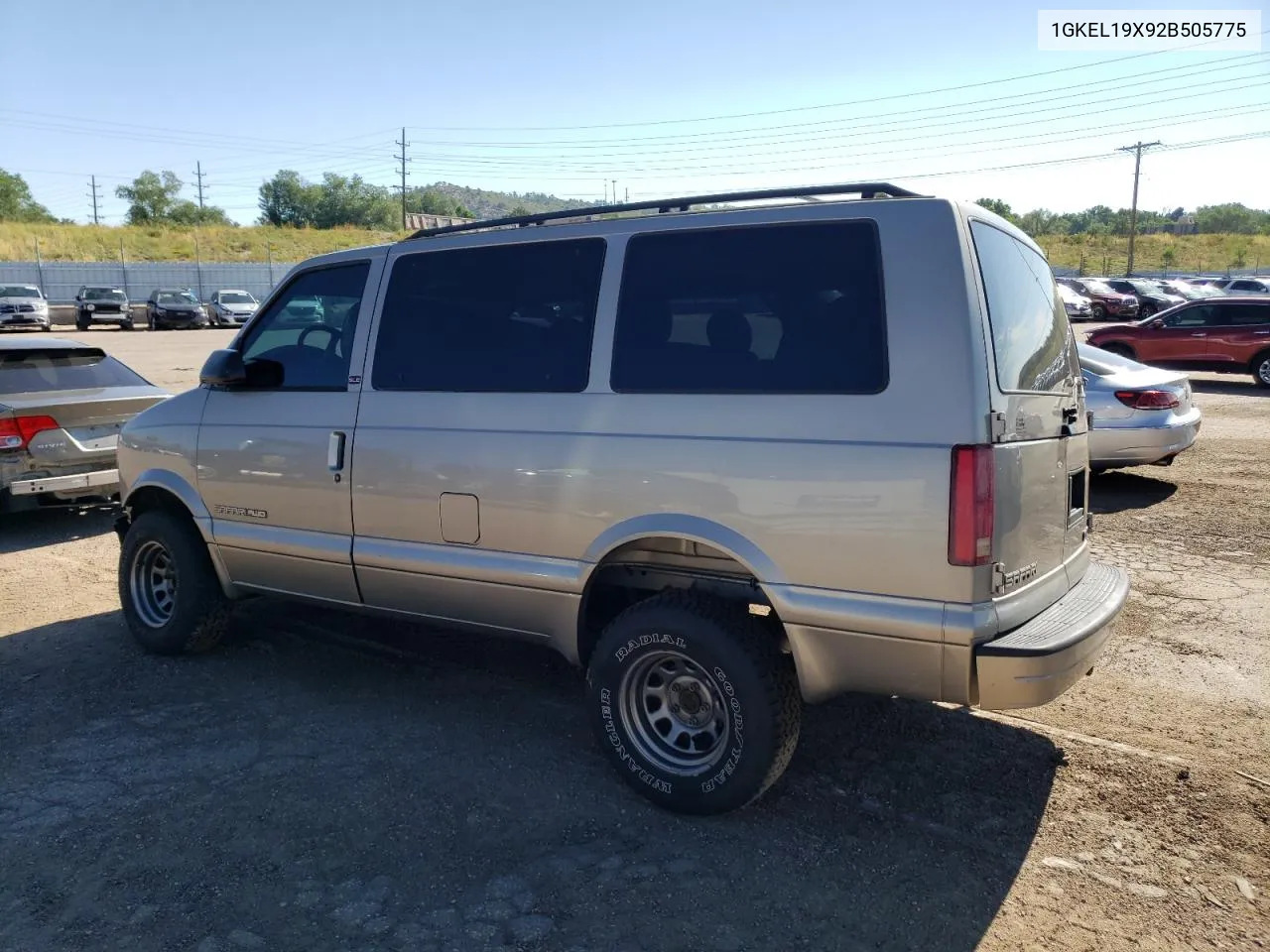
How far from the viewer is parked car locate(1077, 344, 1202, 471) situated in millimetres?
9305

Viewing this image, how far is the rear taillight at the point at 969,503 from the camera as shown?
3.09 meters

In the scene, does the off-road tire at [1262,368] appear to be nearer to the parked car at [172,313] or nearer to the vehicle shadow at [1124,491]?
the vehicle shadow at [1124,491]

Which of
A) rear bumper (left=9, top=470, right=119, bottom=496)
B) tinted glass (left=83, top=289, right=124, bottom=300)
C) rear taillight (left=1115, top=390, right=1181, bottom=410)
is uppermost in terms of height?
tinted glass (left=83, top=289, right=124, bottom=300)

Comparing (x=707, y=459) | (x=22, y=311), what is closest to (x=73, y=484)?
(x=707, y=459)

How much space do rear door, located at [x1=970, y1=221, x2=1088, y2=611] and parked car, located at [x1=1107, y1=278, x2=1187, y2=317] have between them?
40.7 metres

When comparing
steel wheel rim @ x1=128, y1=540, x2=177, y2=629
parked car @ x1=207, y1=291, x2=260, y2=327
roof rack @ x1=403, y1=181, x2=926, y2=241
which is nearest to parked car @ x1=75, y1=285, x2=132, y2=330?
parked car @ x1=207, y1=291, x2=260, y2=327

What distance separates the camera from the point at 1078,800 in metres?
3.79

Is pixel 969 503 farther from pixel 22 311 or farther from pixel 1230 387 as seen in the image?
pixel 22 311

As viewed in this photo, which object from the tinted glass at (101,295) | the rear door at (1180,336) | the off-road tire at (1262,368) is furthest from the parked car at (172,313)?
the off-road tire at (1262,368)

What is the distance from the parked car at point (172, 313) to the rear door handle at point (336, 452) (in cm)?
3989

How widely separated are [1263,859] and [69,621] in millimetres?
6331

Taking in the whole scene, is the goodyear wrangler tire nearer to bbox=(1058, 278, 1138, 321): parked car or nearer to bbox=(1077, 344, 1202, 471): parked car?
bbox=(1077, 344, 1202, 471): parked car

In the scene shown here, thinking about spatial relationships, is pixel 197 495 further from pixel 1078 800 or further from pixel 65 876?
pixel 1078 800

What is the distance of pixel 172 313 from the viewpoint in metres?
40.0
